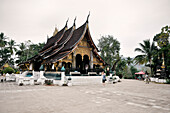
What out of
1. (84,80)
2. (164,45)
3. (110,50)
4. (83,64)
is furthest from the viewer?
(110,50)

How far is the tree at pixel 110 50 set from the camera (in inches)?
1453

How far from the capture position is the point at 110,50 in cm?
3750

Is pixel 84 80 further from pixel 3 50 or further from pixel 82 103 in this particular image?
pixel 3 50

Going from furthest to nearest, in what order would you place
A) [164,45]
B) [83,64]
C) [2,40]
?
[2,40], [164,45], [83,64]

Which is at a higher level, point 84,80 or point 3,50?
point 3,50

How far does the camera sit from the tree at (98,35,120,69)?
36906 mm

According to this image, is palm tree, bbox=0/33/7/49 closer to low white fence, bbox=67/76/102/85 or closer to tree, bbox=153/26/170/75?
low white fence, bbox=67/76/102/85

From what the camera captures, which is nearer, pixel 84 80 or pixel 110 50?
pixel 84 80

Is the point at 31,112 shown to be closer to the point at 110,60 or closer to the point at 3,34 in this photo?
the point at 110,60

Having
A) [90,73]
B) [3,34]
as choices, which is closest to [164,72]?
[90,73]

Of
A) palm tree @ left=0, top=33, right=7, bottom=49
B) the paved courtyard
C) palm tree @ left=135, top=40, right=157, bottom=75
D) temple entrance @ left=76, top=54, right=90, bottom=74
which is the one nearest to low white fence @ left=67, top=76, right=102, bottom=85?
temple entrance @ left=76, top=54, right=90, bottom=74

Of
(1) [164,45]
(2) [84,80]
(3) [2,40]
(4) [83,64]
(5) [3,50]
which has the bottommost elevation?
(2) [84,80]

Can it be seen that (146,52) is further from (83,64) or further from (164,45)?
(83,64)

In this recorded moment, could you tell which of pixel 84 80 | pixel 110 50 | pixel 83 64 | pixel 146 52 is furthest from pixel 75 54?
pixel 110 50
